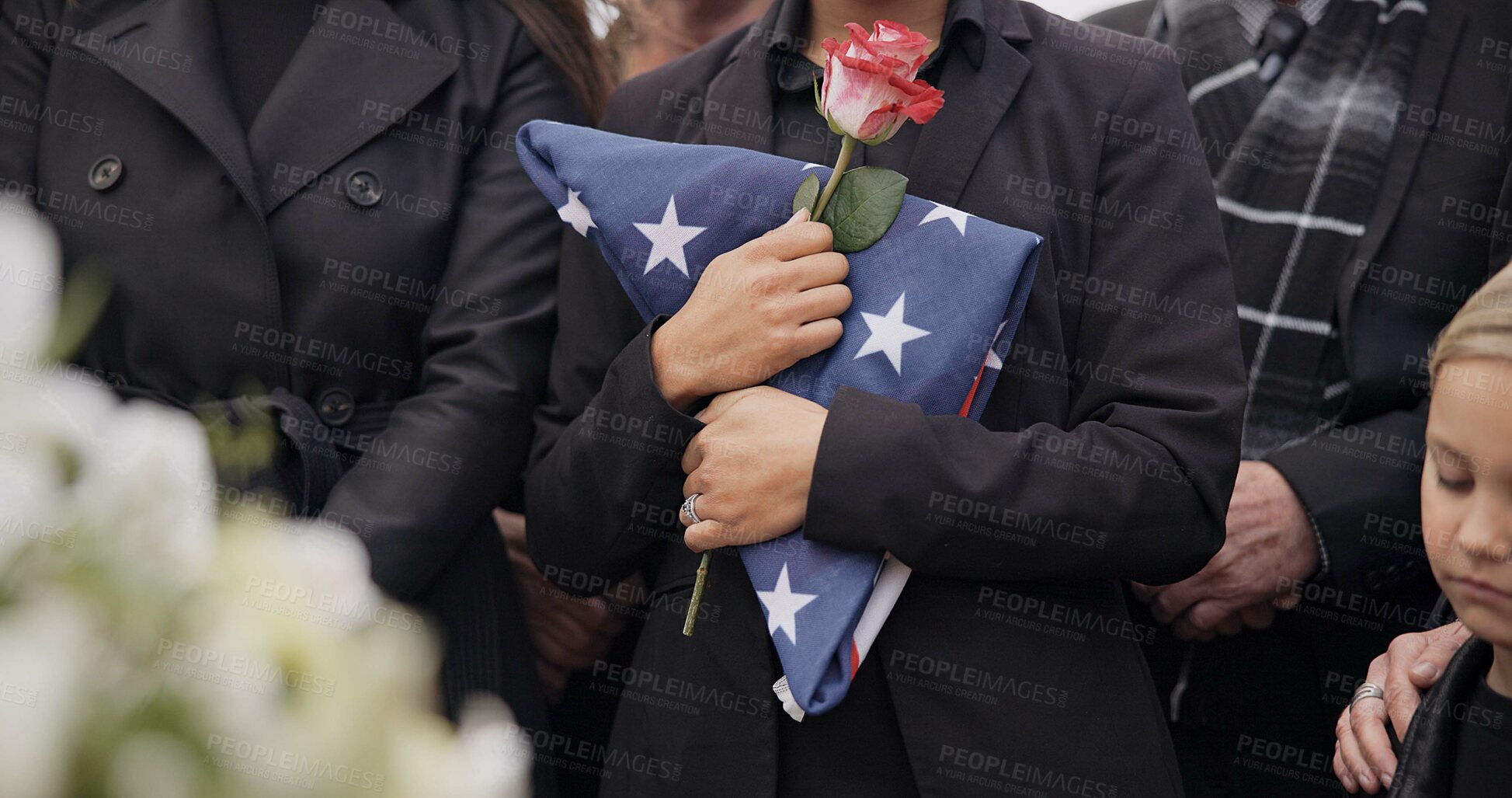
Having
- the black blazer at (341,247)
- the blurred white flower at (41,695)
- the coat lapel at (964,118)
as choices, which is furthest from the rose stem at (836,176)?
the blurred white flower at (41,695)

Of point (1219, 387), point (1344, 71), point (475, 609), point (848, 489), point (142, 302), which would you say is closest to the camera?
point (848, 489)

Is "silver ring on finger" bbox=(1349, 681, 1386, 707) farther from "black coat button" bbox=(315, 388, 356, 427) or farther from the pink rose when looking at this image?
"black coat button" bbox=(315, 388, 356, 427)

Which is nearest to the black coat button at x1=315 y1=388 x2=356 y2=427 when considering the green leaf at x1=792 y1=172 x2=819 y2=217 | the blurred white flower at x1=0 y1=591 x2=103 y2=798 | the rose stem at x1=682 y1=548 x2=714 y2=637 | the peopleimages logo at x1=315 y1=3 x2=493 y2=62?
the peopleimages logo at x1=315 y1=3 x2=493 y2=62

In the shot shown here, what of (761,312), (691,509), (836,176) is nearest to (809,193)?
(836,176)

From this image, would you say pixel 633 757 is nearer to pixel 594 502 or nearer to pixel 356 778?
pixel 594 502

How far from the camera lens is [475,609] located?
2020mm

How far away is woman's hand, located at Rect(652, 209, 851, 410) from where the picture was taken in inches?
61.2

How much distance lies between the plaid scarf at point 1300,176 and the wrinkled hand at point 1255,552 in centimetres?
15

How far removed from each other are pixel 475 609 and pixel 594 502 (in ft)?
1.34

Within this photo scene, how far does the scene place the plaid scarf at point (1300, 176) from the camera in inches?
82.3

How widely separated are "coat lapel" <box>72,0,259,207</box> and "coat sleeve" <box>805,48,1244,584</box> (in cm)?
104

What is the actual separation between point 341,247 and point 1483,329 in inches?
60.4

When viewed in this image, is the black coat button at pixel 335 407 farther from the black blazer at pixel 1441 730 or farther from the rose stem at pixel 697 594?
the black blazer at pixel 1441 730

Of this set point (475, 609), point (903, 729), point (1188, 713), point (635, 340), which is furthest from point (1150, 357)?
point (475, 609)
